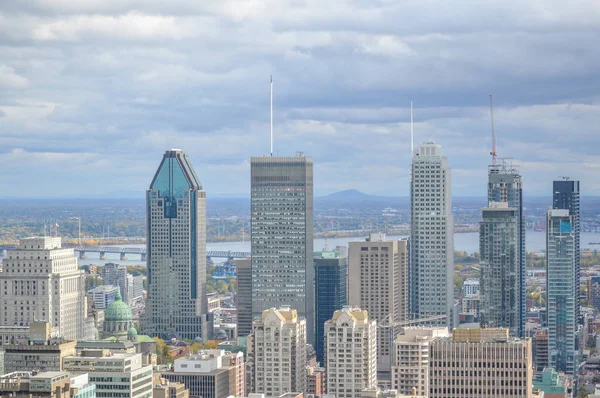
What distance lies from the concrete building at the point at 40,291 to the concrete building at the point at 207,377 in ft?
43.1

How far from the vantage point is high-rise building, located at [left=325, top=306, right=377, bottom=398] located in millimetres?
110688

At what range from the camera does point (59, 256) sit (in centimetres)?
13162

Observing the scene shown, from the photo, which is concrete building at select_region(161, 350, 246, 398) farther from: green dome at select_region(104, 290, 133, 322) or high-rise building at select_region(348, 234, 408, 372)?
high-rise building at select_region(348, 234, 408, 372)

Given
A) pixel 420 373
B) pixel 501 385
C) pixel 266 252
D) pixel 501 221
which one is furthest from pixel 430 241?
pixel 501 385

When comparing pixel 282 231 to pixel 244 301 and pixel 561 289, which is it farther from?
pixel 561 289

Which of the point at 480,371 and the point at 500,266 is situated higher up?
the point at 500,266

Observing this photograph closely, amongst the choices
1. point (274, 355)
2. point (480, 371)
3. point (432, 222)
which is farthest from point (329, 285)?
point (480, 371)

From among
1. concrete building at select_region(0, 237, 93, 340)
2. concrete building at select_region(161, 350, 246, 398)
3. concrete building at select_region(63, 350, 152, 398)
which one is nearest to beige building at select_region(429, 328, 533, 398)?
concrete building at select_region(63, 350, 152, 398)

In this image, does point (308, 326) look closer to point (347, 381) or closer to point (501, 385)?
point (347, 381)

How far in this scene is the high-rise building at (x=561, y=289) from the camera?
166 metres

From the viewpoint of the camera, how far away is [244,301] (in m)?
166

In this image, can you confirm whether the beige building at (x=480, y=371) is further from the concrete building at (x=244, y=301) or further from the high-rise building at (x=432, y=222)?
the high-rise building at (x=432, y=222)

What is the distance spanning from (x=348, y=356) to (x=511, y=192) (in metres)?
82.9

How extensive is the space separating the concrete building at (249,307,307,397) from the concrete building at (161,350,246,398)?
4119mm
